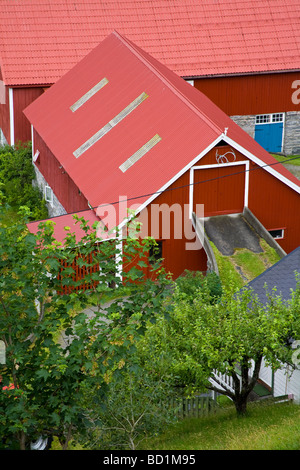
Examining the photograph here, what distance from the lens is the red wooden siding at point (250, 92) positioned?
1705 inches

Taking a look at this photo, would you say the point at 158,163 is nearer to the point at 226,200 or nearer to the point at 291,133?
the point at 226,200

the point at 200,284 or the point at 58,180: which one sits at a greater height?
the point at 58,180

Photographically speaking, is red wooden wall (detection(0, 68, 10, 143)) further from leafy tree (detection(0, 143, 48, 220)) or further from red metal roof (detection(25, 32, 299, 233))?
red metal roof (detection(25, 32, 299, 233))

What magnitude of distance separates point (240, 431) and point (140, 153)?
46.5ft

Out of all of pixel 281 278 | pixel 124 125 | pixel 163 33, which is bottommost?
pixel 281 278

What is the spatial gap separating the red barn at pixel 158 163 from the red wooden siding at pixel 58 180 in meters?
0.05

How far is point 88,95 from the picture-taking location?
3612 centimetres

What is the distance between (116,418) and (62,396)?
6.48ft

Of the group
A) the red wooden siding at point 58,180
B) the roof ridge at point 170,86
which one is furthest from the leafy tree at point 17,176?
the roof ridge at point 170,86

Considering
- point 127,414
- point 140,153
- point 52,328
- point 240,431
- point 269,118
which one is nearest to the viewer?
point 52,328

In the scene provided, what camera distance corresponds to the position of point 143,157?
101 feet

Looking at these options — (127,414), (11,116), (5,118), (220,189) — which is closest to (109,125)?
(220,189)
